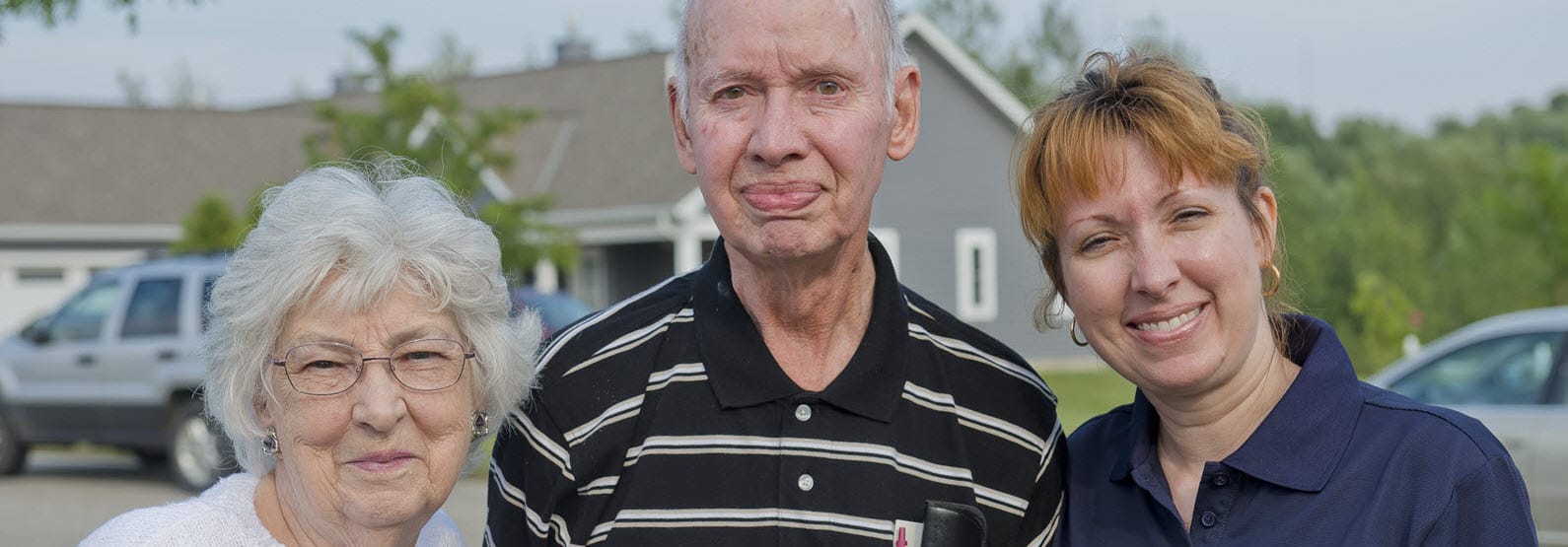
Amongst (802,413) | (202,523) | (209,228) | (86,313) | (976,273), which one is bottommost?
(202,523)

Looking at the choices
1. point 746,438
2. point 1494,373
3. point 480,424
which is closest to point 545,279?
point 1494,373

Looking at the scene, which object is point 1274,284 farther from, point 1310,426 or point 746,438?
point 746,438

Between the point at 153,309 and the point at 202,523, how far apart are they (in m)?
10.4

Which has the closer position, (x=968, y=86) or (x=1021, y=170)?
(x=1021, y=170)

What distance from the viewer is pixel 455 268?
9.67 ft

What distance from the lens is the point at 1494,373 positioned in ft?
29.3

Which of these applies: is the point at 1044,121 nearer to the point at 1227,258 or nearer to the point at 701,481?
the point at 1227,258

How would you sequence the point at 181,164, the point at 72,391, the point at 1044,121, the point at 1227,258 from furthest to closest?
1. the point at 181,164
2. the point at 72,391
3. the point at 1044,121
4. the point at 1227,258

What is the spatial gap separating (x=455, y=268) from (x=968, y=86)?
25300mm

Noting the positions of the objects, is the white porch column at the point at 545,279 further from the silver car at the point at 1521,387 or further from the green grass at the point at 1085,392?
the silver car at the point at 1521,387

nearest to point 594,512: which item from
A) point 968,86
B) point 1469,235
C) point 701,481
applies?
point 701,481

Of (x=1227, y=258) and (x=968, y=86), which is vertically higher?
(x=968, y=86)

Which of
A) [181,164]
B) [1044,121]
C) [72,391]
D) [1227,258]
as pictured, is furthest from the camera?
[181,164]

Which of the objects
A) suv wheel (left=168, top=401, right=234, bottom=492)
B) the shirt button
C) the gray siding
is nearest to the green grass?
the gray siding
